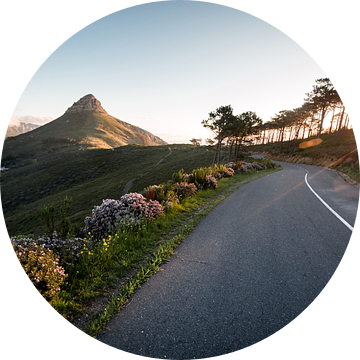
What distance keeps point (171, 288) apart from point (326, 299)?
1.99 metres

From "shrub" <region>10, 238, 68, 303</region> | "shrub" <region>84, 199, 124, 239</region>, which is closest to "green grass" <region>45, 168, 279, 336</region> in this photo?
"shrub" <region>10, 238, 68, 303</region>

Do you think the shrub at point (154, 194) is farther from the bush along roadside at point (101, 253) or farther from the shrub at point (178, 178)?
the shrub at point (178, 178)

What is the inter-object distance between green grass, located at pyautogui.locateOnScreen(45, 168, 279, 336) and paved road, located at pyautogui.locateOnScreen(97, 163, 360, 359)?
0.19m

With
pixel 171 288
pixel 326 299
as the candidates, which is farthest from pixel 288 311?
pixel 171 288

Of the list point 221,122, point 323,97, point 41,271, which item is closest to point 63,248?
point 41,271

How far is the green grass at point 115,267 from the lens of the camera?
186 cm

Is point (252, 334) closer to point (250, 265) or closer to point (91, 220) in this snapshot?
point (250, 265)

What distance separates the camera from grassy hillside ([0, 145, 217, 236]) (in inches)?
1479

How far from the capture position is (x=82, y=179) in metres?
59.7

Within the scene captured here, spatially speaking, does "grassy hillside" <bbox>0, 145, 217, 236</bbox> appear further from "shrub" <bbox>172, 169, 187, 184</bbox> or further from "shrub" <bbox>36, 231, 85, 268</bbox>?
"shrub" <bbox>36, 231, 85, 268</bbox>

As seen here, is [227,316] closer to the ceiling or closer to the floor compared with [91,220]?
closer to the ceiling

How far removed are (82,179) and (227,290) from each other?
72.2 metres

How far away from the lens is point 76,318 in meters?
1.78

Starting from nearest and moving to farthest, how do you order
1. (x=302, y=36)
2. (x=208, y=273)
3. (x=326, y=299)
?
(x=326, y=299)
(x=302, y=36)
(x=208, y=273)
